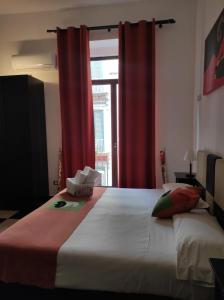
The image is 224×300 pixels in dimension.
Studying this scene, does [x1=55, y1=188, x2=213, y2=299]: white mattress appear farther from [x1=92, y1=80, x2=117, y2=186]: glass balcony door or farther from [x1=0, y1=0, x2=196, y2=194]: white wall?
[x1=92, y1=80, x2=117, y2=186]: glass balcony door

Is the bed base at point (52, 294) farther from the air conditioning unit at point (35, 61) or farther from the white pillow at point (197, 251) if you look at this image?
the air conditioning unit at point (35, 61)

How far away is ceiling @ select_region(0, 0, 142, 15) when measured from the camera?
3.36 metres

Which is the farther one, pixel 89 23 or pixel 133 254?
pixel 89 23

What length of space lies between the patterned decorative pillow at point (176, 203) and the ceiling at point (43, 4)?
303 cm

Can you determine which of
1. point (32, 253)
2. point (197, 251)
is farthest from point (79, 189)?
point (197, 251)

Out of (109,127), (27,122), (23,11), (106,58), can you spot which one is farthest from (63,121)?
(23,11)

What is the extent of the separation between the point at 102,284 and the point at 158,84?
9.58ft

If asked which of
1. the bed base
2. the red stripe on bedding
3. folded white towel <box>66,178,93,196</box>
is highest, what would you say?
folded white towel <box>66,178,93,196</box>

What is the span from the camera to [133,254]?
4.55 feet

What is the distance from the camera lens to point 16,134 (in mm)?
3510

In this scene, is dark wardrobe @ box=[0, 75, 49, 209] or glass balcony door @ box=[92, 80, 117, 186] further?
glass balcony door @ box=[92, 80, 117, 186]

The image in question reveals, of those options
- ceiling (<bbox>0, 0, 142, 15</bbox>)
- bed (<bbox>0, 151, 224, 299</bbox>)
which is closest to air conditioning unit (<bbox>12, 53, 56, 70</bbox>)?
ceiling (<bbox>0, 0, 142, 15</bbox>)

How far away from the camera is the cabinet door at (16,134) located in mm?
3459

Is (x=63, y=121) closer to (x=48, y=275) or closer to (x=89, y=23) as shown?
(x=89, y=23)
